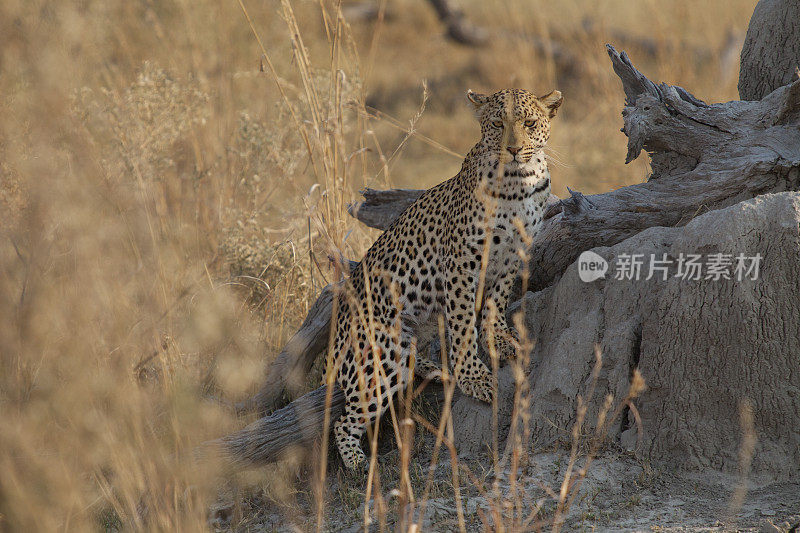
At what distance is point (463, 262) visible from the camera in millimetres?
4809

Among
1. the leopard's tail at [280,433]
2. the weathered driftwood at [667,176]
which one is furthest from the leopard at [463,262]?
the weathered driftwood at [667,176]

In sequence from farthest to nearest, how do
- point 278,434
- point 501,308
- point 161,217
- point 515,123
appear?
point 161,217 → point 501,308 → point 278,434 → point 515,123

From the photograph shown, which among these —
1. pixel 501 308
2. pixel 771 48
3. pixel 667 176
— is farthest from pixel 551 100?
pixel 771 48

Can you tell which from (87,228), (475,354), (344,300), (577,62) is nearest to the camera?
(87,228)

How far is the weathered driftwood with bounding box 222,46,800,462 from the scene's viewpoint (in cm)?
473

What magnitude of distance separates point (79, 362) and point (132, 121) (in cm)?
373

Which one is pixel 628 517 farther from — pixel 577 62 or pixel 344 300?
pixel 577 62

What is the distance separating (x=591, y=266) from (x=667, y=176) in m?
0.93

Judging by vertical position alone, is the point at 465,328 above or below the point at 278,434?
above

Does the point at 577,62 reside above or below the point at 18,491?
above

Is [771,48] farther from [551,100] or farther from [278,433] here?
[278,433]

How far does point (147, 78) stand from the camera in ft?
20.6

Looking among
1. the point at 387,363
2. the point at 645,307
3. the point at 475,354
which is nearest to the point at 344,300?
the point at 387,363

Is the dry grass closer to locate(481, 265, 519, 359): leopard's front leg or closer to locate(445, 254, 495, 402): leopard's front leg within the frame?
locate(481, 265, 519, 359): leopard's front leg
